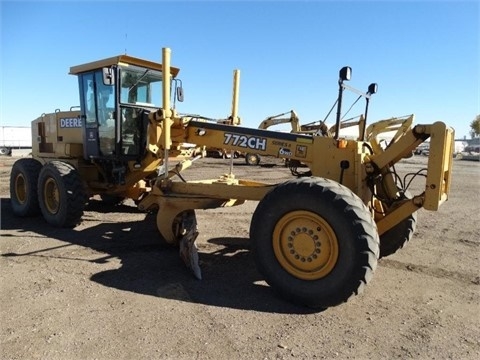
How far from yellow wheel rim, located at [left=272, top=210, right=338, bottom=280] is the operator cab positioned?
3.90m

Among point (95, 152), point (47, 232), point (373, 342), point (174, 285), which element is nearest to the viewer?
point (373, 342)

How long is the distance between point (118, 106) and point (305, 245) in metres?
4.34

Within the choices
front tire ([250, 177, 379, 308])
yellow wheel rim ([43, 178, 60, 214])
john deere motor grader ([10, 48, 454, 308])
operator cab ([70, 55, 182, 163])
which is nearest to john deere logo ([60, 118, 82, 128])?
john deere motor grader ([10, 48, 454, 308])

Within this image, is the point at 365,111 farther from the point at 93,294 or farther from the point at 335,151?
the point at 93,294

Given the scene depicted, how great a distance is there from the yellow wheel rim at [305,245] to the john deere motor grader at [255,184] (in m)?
0.01

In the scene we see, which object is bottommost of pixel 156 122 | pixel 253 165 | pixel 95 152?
pixel 253 165

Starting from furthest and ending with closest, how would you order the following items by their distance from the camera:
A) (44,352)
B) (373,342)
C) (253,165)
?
(253,165) < (373,342) < (44,352)

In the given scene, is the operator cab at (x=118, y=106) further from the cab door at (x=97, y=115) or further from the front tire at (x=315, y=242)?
the front tire at (x=315, y=242)

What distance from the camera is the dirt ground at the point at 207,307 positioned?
3336mm

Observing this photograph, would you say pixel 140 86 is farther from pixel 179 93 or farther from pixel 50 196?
pixel 50 196

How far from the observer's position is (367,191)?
15.7ft

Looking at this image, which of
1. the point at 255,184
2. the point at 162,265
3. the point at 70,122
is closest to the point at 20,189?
the point at 70,122

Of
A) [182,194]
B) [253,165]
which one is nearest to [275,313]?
[182,194]

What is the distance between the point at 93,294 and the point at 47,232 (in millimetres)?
3054
